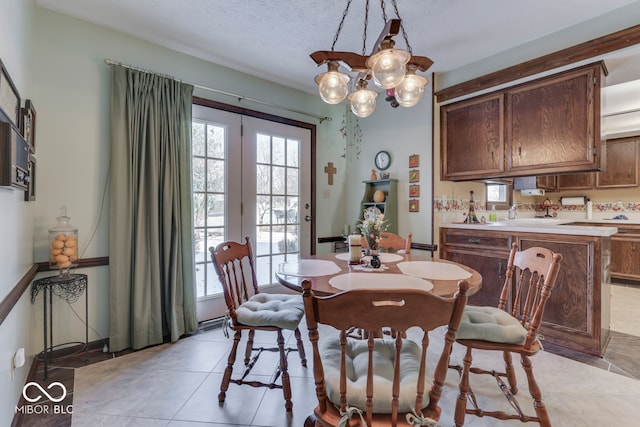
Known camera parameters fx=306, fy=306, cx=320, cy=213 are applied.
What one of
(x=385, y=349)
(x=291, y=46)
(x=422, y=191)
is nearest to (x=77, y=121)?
(x=291, y=46)

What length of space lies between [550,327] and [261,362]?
2.32 m

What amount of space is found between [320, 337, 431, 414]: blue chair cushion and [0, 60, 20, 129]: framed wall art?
5.30 ft

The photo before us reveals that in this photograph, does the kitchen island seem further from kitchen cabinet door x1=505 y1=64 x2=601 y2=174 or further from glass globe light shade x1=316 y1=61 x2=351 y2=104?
glass globe light shade x1=316 y1=61 x2=351 y2=104

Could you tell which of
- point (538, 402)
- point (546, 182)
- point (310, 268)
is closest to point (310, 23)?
point (310, 268)

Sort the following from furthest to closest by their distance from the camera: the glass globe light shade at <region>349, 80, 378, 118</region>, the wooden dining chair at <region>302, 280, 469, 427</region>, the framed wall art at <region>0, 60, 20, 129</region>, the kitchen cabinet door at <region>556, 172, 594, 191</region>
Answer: the kitchen cabinet door at <region>556, 172, 594, 191</region>, the glass globe light shade at <region>349, 80, 378, 118</region>, the framed wall art at <region>0, 60, 20, 129</region>, the wooden dining chair at <region>302, 280, 469, 427</region>

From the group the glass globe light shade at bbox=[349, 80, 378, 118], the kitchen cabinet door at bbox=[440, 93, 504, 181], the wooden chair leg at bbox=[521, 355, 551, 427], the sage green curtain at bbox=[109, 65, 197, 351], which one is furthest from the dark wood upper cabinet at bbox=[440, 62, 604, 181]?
the sage green curtain at bbox=[109, 65, 197, 351]

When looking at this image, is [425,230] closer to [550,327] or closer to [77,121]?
[550,327]

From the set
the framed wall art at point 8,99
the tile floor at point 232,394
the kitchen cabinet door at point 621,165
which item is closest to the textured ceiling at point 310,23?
the framed wall art at point 8,99

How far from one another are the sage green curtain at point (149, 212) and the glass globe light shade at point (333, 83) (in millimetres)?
1477

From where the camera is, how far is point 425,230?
10.7ft

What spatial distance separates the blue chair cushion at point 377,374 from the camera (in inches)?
39.9

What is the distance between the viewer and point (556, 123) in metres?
2.58

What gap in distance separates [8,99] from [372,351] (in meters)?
1.85

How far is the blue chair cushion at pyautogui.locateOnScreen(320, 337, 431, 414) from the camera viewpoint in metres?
1.01
